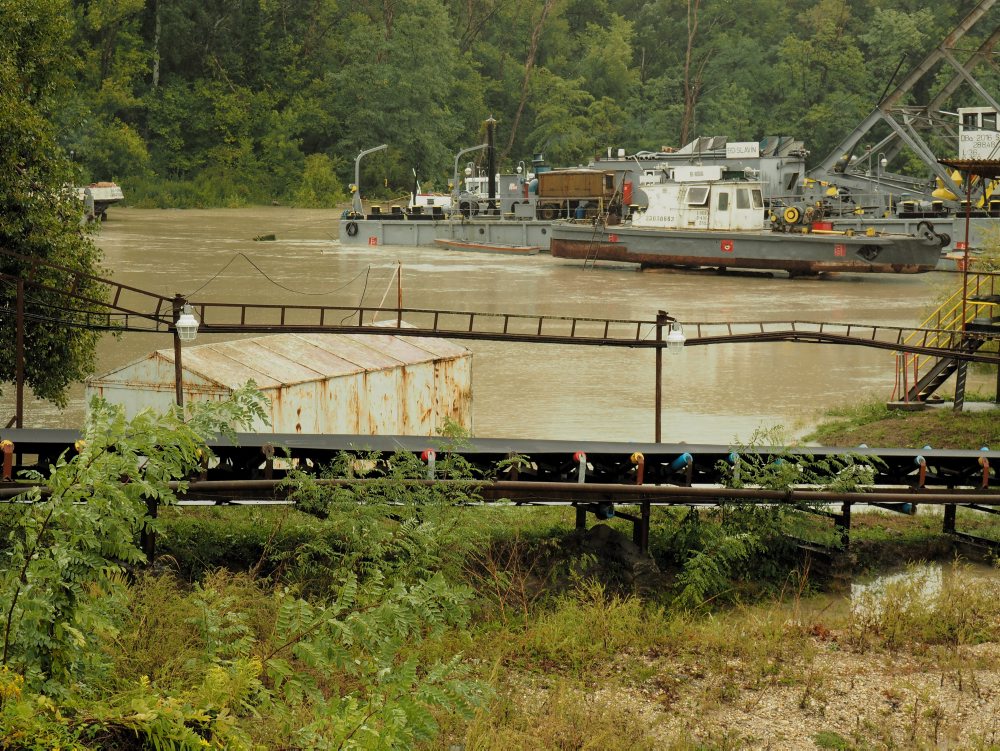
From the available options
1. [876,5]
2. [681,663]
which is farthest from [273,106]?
[681,663]

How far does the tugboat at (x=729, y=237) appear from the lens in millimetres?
45594

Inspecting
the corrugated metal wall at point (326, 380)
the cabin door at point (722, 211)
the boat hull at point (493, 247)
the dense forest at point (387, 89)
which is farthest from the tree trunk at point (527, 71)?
the corrugated metal wall at point (326, 380)

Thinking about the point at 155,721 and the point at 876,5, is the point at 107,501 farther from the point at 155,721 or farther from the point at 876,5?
the point at 876,5

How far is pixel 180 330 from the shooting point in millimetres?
15023

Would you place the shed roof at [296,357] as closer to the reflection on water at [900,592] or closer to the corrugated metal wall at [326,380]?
the corrugated metal wall at [326,380]

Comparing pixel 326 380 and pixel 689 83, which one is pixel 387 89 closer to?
pixel 689 83

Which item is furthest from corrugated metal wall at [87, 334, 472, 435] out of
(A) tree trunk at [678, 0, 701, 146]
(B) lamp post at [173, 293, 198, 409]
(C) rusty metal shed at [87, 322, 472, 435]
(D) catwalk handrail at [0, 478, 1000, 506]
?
(A) tree trunk at [678, 0, 701, 146]

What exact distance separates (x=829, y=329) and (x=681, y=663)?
2347 centimetres

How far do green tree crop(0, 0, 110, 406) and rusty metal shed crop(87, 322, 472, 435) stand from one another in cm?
93

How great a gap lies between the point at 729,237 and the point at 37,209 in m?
32.3

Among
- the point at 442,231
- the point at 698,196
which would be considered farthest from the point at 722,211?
the point at 442,231

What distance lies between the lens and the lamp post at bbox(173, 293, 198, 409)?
1500 cm

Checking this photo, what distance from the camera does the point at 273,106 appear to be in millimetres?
84750

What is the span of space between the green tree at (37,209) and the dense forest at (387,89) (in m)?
54.1
